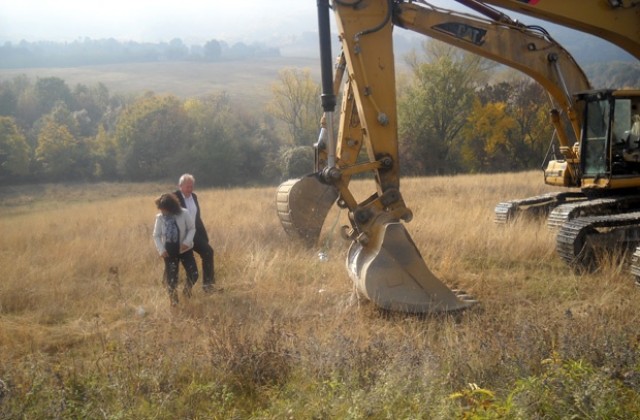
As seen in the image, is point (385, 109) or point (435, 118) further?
point (435, 118)

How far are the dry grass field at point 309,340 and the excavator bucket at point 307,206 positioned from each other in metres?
0.32

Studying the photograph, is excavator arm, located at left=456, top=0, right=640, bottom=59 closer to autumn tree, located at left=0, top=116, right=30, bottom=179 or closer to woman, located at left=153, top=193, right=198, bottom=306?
woman, located at left=153, top=193, right=198, bottom=306

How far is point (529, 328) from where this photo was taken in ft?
16.7

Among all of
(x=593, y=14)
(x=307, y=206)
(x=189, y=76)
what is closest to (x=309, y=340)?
(x=307, y=206)

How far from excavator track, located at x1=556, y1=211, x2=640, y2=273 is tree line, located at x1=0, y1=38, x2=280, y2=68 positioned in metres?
47.9

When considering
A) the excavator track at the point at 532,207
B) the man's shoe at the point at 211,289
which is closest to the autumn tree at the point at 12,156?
the man's shoe at the point at 211,289

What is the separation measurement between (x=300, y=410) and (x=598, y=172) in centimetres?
737

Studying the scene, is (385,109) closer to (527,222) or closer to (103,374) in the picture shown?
(103,374)

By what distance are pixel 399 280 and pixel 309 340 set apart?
1.41 meters

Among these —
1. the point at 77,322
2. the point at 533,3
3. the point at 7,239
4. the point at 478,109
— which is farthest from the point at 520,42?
the point at 478,109

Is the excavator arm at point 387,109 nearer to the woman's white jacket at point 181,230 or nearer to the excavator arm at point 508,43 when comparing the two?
the excavator arm at point 508,43

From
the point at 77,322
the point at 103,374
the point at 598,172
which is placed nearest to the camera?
the point at 103,374

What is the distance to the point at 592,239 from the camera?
8281 millimetres

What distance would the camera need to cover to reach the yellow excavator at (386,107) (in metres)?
6.25
